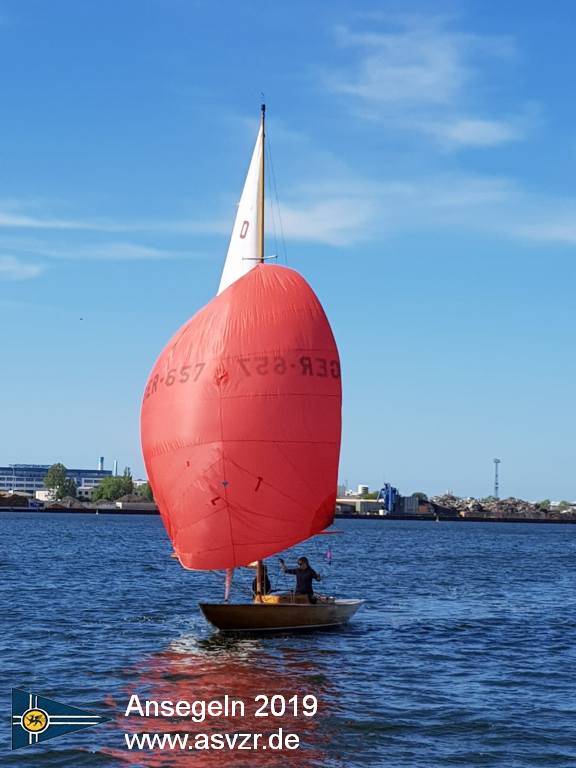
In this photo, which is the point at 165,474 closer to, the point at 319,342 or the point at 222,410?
the point at 222,410

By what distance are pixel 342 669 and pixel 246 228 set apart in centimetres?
1581

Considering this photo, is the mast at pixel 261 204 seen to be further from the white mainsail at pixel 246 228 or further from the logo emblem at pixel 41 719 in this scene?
the logo emblem at pixel 41 719

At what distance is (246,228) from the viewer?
39.6m

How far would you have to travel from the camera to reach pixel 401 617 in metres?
45.9

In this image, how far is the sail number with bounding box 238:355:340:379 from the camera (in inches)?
1357

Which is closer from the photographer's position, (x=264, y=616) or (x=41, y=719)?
(x=41, y=719)

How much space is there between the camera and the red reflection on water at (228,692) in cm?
2286

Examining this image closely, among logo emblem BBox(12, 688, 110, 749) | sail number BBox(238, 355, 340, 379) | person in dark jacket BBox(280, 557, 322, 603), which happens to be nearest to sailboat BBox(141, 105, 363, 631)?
sail number BBox(238, 355, 340, 379)

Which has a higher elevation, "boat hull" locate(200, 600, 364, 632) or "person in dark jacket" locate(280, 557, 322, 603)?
"person in dark jacket" locate(280, 557, 322, 603)

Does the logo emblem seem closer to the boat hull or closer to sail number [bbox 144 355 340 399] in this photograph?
the boat hull

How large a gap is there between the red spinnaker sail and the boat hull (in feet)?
7.08

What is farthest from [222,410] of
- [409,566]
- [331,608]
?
[409,566]

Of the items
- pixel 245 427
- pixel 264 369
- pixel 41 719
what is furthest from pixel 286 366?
pixel 41 719

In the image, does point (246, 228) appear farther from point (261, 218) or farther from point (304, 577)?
point (304, 577)
